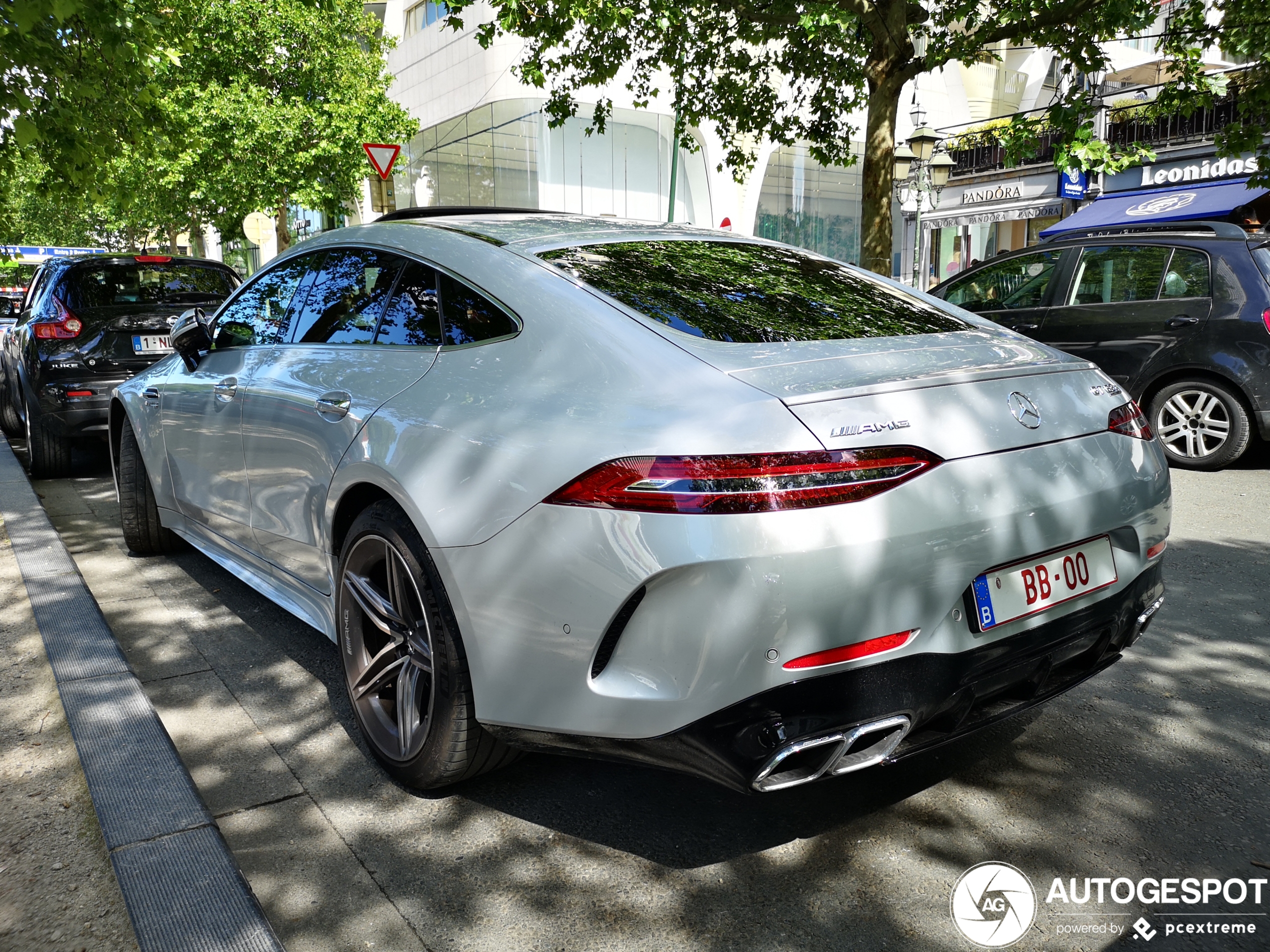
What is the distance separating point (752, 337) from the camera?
2.49 metres

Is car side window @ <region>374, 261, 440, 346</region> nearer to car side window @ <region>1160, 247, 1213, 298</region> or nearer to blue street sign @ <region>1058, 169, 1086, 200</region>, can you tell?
car side window @ <region>1160, 247, 1213, 298</region>

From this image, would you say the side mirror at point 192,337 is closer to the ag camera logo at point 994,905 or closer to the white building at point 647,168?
the ag camera logo at point 994,905

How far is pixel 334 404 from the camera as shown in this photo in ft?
9.91

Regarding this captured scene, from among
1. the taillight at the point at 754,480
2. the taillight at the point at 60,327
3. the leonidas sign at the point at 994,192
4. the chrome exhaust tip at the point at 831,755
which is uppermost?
the leonidas sign at the point at 994,192

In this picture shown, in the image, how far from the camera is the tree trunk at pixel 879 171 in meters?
10.3

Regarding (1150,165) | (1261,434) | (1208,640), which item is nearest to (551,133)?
(1150,165)

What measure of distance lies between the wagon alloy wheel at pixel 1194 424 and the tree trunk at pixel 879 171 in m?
3.48

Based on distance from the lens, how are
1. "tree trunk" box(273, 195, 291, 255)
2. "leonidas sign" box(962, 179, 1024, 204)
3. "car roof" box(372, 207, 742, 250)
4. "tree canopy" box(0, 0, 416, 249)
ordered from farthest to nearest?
"tree trunk" box(273, 195, 291, 255), "leonidas sign" box(962, 179, 1024, 204), "tree canopy" box(0, 0, 416, 249), "car roof" box(372, 207, 742, 250)

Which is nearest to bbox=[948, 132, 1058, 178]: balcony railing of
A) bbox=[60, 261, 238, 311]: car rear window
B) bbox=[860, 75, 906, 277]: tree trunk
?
bbox=[860, 75, 906, 277]: tree trunk

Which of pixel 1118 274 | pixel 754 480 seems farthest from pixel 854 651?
pixel 1118 274

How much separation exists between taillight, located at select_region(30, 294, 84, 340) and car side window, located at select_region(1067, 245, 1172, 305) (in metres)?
7.88

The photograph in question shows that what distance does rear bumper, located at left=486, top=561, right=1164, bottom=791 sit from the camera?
207 centimetres

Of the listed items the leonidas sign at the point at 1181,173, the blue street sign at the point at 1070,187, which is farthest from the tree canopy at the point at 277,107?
the leonidas sign at the point at 1181,173

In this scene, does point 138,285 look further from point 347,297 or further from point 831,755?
point 831,755
